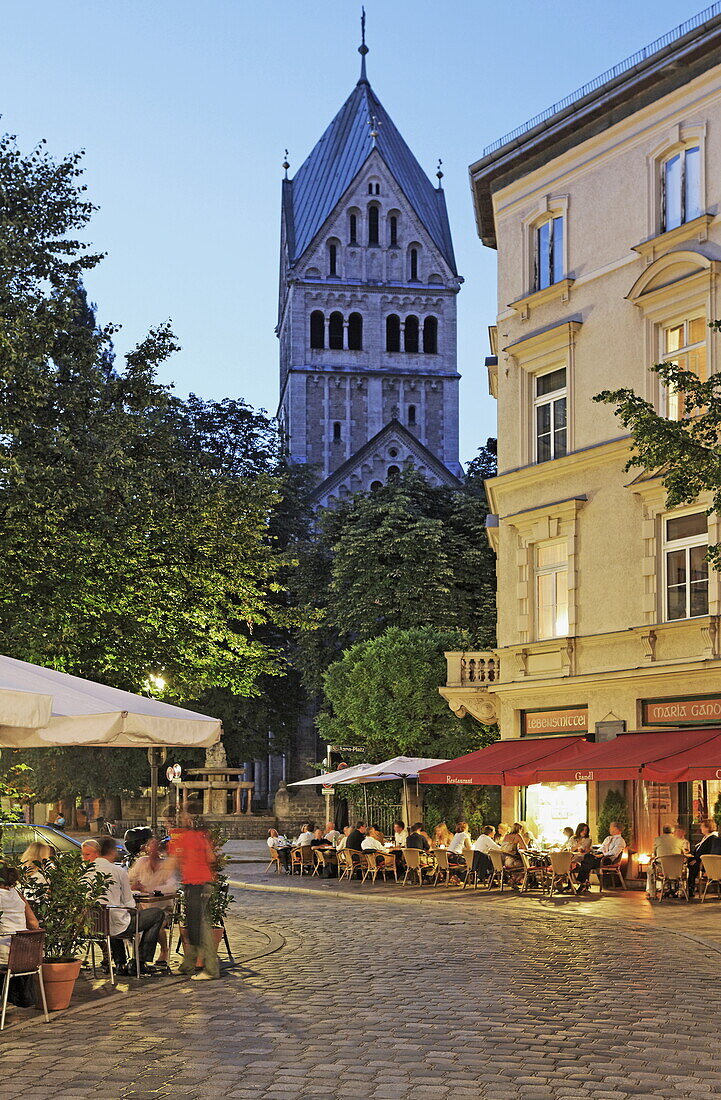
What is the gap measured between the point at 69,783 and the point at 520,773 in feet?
106

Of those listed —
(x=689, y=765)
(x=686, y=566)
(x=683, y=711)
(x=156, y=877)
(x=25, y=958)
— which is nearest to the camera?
(x=25, y=958)

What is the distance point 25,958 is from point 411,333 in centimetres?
8312

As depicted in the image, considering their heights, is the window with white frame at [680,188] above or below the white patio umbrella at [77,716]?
above

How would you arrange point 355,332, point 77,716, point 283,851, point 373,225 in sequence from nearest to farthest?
point 77,716 < point 283,851 < point 355,332 < point 373,225

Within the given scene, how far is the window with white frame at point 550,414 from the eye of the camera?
31.5 m

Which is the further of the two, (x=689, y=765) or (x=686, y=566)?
(x=686, y=566)

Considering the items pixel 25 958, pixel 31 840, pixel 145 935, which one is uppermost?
pixel 25 958

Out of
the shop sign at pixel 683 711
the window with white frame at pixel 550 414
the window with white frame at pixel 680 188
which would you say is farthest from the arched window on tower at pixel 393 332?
the shop sign at pixel 683 711

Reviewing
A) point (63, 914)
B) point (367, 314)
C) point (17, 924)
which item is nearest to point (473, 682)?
point (63, 914)

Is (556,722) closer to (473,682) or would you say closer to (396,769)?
(473,682)

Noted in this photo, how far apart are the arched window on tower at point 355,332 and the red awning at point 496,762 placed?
207 ft

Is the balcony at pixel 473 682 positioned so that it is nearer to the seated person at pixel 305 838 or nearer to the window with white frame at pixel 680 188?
the seated person at pixel 305 838

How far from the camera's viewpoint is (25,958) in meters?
11.6

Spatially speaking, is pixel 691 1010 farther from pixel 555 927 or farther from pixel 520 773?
pixel 520 773
